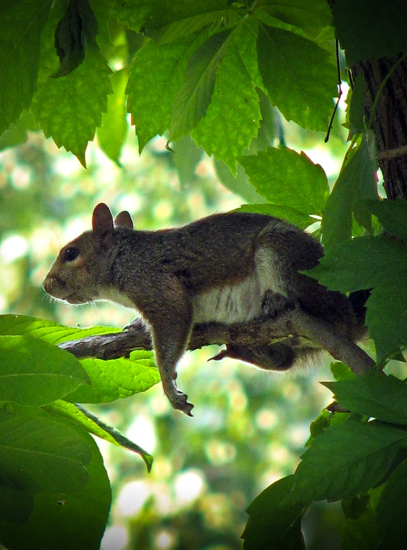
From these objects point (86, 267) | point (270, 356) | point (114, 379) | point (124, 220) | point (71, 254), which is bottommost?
point (114, 379)

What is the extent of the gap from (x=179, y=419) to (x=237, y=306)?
547 centimetres

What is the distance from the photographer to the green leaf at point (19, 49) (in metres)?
1.46

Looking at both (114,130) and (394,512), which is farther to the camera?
(114,130)

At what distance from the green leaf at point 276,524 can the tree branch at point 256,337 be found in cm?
34

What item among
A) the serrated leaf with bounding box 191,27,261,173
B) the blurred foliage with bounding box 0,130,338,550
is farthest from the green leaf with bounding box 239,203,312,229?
the blurred foliage with bounding box 0,130,338,550

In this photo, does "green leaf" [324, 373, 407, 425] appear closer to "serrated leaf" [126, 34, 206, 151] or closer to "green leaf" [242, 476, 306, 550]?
"green leaf" [242, 476, 306, 550]

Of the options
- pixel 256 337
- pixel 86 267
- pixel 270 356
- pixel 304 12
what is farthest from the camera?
pixel 86 267

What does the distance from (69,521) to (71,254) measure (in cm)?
186

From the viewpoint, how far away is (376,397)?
43.7 inches

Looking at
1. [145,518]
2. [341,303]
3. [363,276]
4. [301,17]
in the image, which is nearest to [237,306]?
[341,303]

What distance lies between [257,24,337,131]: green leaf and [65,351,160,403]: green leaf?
70 cm

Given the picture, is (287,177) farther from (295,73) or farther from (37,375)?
(37,375)

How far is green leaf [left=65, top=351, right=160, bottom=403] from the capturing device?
1.49 metres

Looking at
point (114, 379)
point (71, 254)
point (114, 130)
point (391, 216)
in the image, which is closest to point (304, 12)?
point (391, 216)
